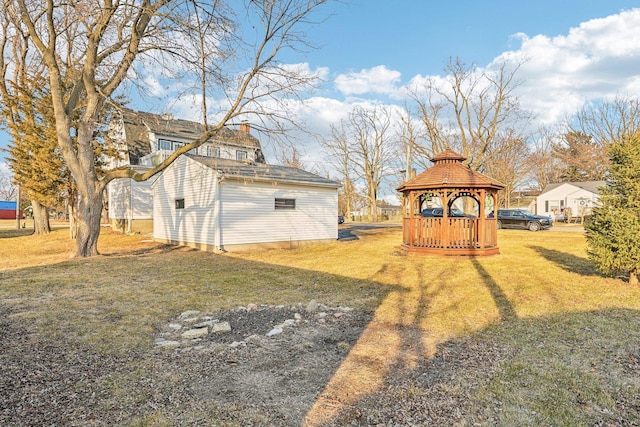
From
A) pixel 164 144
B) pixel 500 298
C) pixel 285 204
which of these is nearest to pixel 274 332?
pixel 500 298

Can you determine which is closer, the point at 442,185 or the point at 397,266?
the point at 397,266

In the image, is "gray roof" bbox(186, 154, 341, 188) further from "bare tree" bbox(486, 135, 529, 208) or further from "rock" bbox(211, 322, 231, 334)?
"bare tree" bbox(486, 135, 529, 208)

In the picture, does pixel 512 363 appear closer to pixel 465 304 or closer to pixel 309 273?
pixel 465 304

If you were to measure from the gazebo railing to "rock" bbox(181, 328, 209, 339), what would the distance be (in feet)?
29.5

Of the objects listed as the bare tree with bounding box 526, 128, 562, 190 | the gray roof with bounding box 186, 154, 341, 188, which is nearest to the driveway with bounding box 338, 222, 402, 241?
the gray roof with bounding box 186, 154, 341, 188

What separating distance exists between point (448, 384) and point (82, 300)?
19.4 ft

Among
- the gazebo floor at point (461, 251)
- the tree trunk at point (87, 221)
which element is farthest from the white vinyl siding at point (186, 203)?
the gazebo floor at point (461, 251)

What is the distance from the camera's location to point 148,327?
4.75m

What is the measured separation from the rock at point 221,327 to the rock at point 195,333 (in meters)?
0.10

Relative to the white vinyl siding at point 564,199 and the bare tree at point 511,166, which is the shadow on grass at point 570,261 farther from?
the white vinyl siding at point 564,199

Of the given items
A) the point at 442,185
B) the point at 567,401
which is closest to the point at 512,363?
the point at 567,401

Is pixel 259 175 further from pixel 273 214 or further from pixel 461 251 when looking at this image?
pixel 461 251

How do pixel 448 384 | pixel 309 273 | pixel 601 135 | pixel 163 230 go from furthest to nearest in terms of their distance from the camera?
pixel 601 135, pixel 163 230, pixel 309 273, pixel 448 384

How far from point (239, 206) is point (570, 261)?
34.9ft
